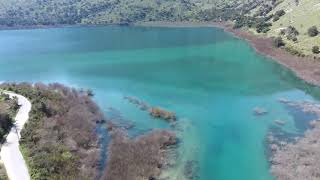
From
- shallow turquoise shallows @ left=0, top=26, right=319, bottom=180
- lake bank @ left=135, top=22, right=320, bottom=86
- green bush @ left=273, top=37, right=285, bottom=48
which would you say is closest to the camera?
shallow turquoise shallows @ left=0, top=26, right=319, bottom=180

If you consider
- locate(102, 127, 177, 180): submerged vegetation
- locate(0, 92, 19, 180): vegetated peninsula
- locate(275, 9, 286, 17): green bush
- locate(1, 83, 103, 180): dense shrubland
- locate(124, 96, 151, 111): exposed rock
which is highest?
locate(275, 9, 286, 17): green bush

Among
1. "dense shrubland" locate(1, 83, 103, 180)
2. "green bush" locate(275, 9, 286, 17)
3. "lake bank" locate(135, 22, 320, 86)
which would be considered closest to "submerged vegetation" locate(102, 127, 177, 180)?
"dense shrubland" locate(1, 83, 103, 180)

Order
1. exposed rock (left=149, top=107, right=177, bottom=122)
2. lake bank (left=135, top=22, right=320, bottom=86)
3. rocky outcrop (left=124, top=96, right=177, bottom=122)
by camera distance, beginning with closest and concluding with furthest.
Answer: exposed rock (left=149, top=107, right=177, bottom=122), rocky outcrop (left=124, top=96, right=177, bottom=122), lake bank (left=135, top=22, right=320, bottom=86)

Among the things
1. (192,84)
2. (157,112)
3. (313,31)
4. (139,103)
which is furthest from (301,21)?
(157,112)

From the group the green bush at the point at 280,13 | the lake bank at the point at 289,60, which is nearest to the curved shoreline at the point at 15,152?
the lake bank at the point at 289,60

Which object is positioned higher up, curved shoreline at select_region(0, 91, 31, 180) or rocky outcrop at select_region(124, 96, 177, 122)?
curved shoreline at select_region(0, 91, 31, 180)

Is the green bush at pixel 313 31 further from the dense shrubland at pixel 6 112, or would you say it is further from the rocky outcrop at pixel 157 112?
the dense shrubland at pixel 6 112

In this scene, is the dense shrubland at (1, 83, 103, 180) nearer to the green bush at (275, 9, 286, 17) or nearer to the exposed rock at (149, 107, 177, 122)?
the exposed rock at (149, 107, 177, 122)
